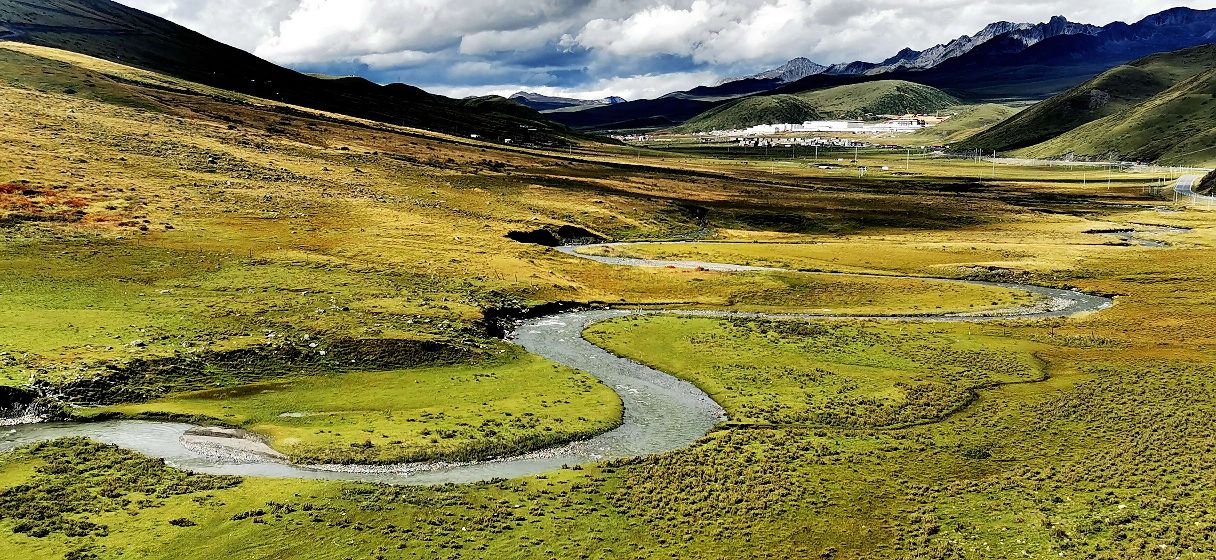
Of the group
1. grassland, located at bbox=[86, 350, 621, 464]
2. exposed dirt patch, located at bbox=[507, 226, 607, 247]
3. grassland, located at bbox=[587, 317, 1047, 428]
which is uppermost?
exposed dirt patch, located at bbox=[507, 226, 607, 247]

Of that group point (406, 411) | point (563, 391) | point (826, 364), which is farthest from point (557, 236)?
point (406, 411)

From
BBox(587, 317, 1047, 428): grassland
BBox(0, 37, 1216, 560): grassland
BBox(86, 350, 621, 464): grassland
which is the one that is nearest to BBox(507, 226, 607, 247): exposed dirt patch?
BBox(0, 37, 1216, 560): grassland

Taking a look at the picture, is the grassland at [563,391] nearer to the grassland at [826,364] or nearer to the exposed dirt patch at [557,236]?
the grassland at [826,364]

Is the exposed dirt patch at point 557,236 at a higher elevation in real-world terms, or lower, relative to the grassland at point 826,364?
higher

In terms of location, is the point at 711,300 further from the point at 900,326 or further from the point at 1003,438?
the point at 1003,438

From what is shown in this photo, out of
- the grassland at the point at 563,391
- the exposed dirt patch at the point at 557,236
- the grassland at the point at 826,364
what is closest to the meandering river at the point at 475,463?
the grassland at the point at 563,391

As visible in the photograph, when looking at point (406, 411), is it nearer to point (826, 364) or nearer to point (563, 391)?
point (563, 391)

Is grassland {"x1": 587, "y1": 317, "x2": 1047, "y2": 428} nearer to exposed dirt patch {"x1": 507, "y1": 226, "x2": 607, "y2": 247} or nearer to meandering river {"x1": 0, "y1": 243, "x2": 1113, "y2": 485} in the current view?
meandering river {"x1": 0, "y1": 243, "x2": 1113, "y2": 485}

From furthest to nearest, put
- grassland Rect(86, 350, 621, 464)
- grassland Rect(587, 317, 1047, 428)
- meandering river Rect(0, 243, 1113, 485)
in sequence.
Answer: grassland Rect(587, 317, 1047, 428)
grassland Rect(86, 350, 621, 464)
meandering river Rect(0, 243, 1113, 485)

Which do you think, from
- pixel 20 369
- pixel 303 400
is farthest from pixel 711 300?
pixel 20 369
